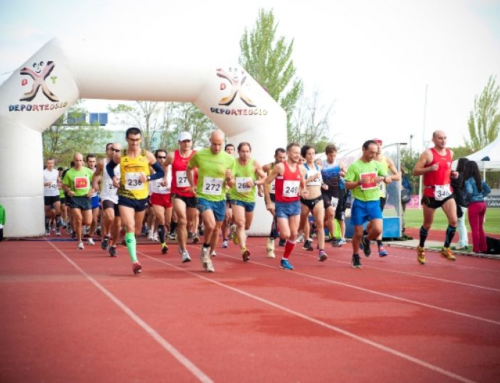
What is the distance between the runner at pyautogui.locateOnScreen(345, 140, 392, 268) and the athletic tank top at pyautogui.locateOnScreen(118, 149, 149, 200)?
3.25 metres

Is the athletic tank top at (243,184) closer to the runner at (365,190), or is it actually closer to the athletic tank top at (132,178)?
the runner at (365,190)

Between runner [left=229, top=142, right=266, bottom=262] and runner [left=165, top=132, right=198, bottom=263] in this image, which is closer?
runner [left=165, top=132, right=198, bottom=263]

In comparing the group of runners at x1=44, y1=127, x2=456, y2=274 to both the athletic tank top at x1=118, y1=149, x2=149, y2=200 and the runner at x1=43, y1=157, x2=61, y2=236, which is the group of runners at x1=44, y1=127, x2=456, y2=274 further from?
the runner at x1=43, y1=157, x2=61, y2=236

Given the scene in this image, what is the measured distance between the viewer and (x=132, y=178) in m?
11.5

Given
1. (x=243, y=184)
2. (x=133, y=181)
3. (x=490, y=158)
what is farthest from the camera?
(x=490, y=158)

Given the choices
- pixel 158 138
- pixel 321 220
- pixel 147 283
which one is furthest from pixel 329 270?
pixel 158 138

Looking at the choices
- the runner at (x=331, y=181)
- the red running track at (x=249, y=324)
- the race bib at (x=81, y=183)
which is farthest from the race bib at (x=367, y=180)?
the race bib at (x=81, y=183)

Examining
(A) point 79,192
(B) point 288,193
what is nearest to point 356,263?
(B) point 288,193

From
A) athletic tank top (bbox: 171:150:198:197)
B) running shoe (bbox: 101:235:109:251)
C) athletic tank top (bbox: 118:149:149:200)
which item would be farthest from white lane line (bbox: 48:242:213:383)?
running shoe (bbox: 101:235:109:251)

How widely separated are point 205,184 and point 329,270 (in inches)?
92.7

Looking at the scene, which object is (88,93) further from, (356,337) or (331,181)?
(356,337)

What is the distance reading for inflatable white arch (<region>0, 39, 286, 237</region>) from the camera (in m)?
18.6

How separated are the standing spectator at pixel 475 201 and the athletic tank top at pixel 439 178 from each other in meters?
2.06

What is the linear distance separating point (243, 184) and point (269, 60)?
30788 mm
